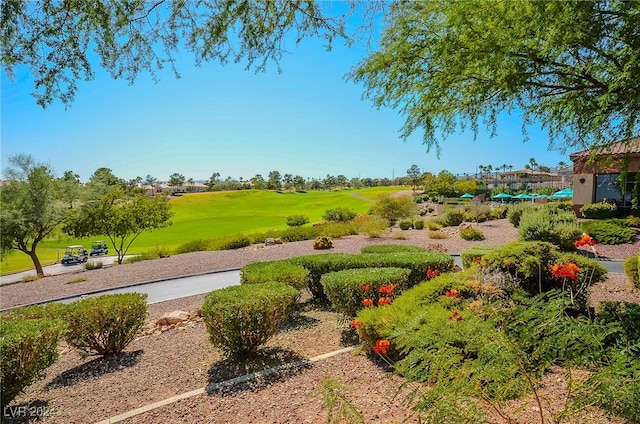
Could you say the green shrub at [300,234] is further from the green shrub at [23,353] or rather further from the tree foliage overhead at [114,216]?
the green shrub at [23,353]

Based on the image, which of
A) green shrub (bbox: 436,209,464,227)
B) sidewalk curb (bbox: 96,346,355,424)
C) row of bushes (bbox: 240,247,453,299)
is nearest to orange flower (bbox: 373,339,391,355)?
sidewalk curb (bbox: 96,346,355,424)

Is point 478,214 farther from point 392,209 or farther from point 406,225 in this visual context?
point 392,209

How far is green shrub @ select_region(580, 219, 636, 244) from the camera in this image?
46.9 ft

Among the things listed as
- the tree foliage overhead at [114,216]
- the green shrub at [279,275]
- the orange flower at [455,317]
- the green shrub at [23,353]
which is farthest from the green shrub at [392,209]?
the green shrub at [23,353]

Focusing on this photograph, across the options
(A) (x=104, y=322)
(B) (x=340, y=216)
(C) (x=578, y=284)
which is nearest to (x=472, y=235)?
(C) (x=578, y=284)

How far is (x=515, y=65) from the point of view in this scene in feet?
11.3

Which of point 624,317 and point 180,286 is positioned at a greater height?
point 624,317

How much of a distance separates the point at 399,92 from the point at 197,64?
239 cm

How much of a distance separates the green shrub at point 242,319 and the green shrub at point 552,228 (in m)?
12.5

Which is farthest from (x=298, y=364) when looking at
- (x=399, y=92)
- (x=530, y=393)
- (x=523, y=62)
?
(x=523, y=62)

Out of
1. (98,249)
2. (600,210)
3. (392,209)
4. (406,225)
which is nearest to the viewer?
(600,210)

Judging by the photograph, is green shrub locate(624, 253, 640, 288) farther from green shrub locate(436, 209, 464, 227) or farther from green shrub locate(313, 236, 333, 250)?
green shrub locate(436, 209, 464, 227)

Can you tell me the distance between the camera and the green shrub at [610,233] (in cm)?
1429

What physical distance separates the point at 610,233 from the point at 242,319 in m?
16.3
